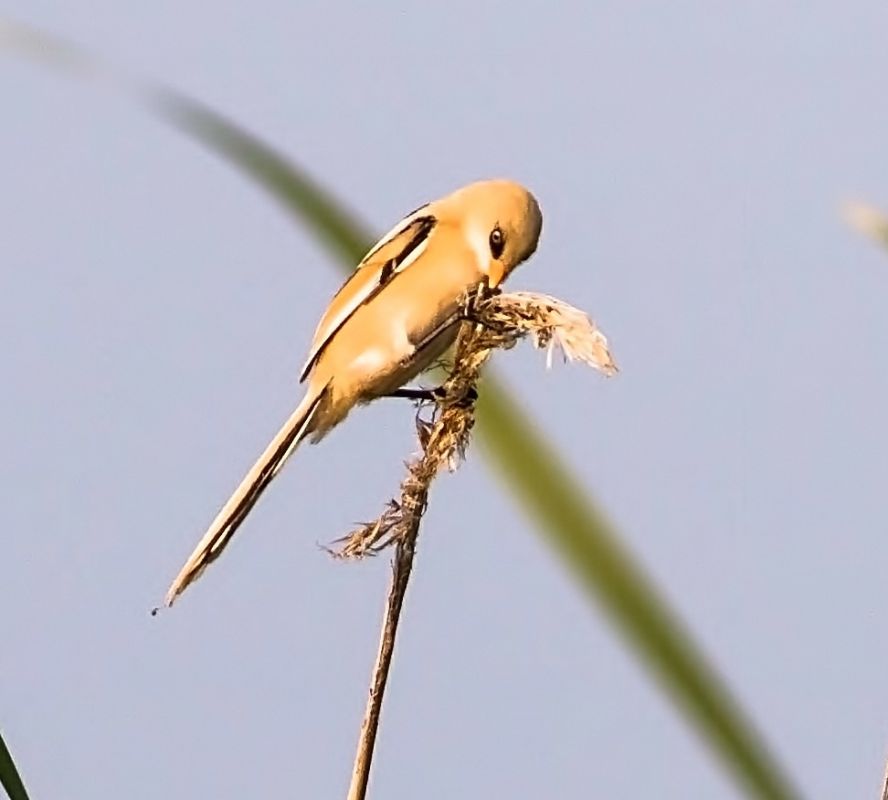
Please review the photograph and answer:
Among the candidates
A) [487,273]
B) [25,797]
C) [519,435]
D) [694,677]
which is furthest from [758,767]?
[487,273]

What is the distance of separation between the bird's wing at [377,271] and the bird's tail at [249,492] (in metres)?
0.08

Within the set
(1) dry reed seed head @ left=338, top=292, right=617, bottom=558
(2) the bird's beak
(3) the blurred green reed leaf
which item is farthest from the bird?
(3) the blurred green reed leaf

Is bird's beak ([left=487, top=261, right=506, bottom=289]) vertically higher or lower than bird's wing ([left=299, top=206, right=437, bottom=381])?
lower

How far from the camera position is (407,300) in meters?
1.42

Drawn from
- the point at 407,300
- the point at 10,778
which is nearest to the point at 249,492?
the point at 407,300

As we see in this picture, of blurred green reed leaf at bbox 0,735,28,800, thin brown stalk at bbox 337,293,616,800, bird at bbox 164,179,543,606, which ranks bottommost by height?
blurred green reed leaf at bbox 0,735,28,800

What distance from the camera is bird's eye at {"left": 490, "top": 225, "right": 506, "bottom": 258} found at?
132cm

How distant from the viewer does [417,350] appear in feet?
4.63

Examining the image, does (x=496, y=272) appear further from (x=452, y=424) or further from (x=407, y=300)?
(x=452, y=424)

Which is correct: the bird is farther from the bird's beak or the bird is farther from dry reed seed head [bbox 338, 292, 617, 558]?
dry reed seed head [bbox 338, 292, 617, 558]

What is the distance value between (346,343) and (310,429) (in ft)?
0.37

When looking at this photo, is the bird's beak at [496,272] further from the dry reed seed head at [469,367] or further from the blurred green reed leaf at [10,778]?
the blurred green reed leaf at [10,778]

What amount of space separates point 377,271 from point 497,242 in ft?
0.67

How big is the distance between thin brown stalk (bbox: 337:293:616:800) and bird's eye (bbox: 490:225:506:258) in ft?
1.37
